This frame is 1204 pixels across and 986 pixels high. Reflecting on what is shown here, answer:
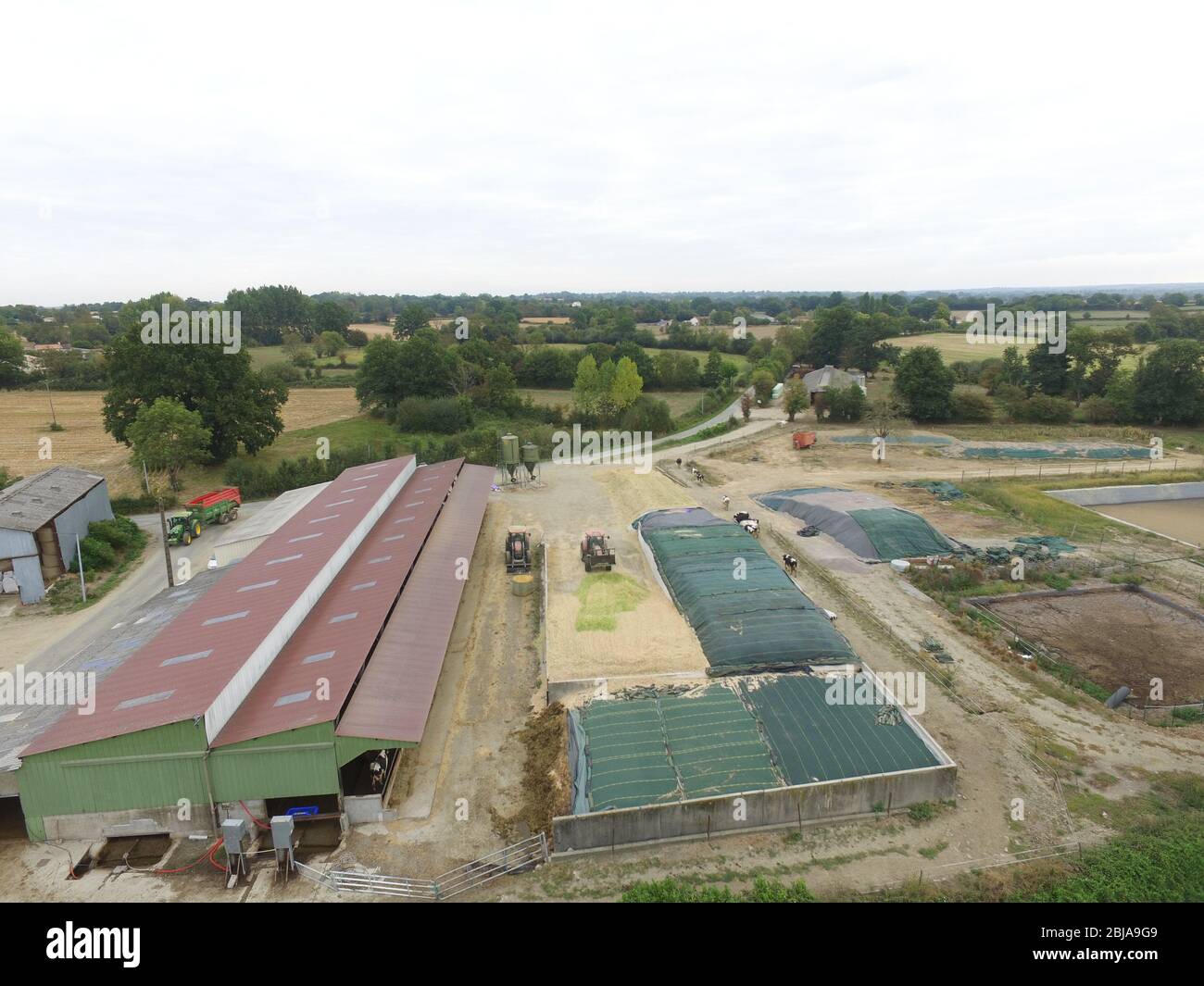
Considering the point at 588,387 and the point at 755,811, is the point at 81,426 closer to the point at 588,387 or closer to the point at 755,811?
the point at 588,387

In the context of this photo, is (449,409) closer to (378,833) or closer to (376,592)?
(376,592)

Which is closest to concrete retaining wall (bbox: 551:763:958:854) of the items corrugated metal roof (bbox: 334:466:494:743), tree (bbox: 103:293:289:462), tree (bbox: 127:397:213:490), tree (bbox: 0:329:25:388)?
corrugated metal roof (bbox: 334:466:494:743)

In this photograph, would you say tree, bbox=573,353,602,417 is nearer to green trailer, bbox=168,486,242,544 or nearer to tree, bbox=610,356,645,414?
tree, bbox=610,356,645,414

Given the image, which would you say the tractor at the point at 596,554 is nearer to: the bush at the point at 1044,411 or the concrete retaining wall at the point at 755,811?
the concrete retaining wall at the point at 755,811

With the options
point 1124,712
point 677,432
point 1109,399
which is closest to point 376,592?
point 1124,712

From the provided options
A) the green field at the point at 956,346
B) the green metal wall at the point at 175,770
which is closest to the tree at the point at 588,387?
the green metal wall at the point at 175,770
